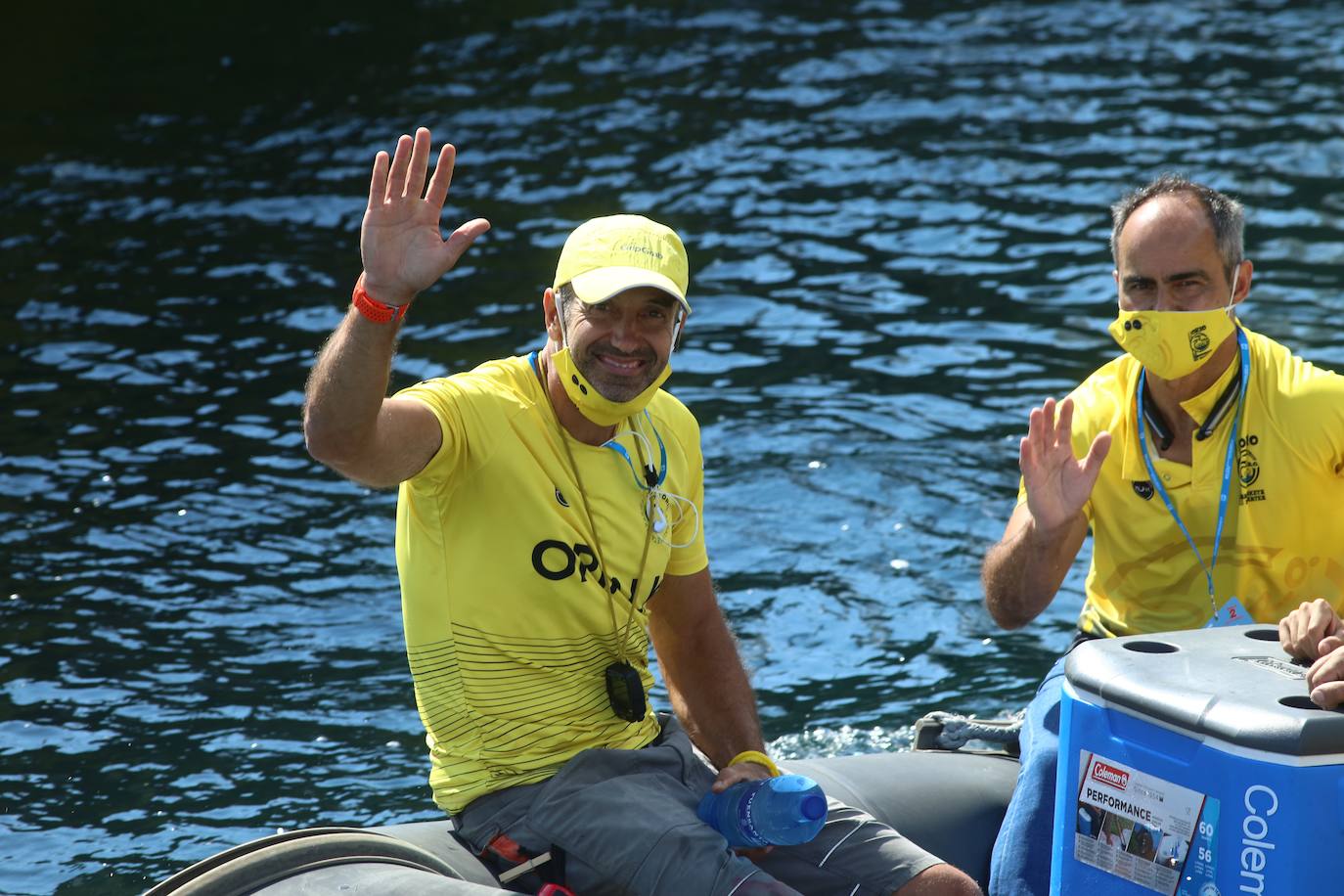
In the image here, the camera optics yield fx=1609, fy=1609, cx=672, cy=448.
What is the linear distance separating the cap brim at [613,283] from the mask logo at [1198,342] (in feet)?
4.61

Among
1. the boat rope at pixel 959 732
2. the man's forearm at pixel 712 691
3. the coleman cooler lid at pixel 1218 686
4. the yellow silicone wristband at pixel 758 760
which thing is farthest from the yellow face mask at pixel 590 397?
the boat rope at pixel 959 732

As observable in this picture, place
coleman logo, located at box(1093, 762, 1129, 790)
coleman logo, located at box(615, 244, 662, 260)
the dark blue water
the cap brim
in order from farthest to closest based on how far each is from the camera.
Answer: the dark blue water, coleman logo, located at box(615, 244, 662, 260), the cap brim, coleman logo, located at box(1093, 762, 1129, 790)

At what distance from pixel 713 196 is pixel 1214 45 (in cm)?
608

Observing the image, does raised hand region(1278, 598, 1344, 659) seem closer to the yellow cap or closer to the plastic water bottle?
the plastic water bottle

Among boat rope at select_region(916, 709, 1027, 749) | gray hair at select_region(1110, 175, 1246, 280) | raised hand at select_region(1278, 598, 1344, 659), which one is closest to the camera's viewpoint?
raised hand at select_region(1278, 598, 1344, 659)

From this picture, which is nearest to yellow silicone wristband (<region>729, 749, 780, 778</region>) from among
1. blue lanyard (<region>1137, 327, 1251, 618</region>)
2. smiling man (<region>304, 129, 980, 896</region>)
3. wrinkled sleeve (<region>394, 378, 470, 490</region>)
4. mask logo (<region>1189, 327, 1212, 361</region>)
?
smiling man (<region>304, 129, 980, 896</region>)

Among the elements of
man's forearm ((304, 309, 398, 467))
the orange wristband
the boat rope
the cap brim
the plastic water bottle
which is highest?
the orange wristband

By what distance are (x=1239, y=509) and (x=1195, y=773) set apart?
144cm

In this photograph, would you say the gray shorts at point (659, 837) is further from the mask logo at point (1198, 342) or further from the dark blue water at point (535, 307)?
the dark blue water at point (535, 307)

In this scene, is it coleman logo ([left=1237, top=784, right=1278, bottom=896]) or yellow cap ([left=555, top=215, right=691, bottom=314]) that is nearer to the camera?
coleman logo ([left=1237, top=784, right=1278, bottom=896])

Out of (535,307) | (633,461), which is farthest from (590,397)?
(535,307)

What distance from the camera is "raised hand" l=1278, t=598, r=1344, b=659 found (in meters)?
3.30

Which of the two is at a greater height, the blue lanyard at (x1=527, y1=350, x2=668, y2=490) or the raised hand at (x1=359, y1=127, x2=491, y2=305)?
the raised hand at (x1=359, y1=127, x2=491, y2=305)

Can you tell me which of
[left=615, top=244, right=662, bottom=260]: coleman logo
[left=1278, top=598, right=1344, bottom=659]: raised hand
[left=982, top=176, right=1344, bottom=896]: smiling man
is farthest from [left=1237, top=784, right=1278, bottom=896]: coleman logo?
[left=615, top=244, right=662, bottom=260]: coleman logo
